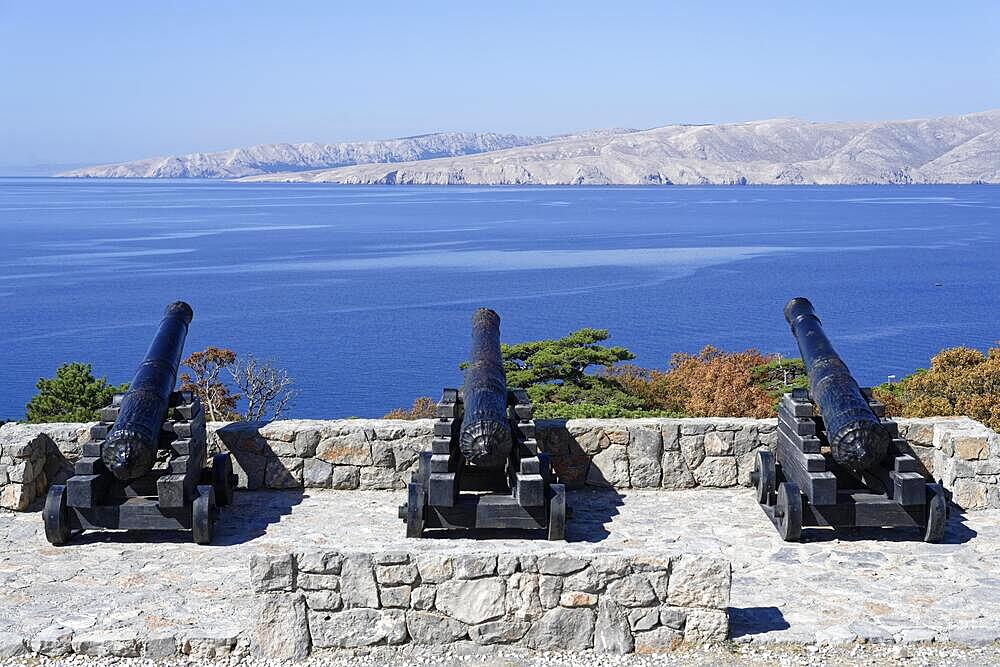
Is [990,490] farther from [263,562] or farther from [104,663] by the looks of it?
[104,663]

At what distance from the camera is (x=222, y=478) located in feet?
24.4

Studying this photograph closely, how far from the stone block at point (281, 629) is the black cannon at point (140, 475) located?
1.94 metres

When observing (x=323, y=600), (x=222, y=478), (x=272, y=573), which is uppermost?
(x=222, y=478)

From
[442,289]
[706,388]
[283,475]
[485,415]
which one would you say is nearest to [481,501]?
[485,415]

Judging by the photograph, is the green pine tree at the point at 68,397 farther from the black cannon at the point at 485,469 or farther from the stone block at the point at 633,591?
the stone block at the point at 633,591

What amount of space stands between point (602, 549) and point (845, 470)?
8.90ft

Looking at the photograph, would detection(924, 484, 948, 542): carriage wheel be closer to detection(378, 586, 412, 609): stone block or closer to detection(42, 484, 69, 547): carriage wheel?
detection(378, 586, 412, 609): stone block

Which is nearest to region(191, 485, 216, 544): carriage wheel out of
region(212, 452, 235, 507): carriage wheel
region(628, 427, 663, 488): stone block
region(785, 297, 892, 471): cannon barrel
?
region(212, 452, 235, 507): carriage wheel

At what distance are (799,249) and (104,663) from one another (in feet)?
249

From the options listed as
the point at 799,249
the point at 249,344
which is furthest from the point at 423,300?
the point at 799,249

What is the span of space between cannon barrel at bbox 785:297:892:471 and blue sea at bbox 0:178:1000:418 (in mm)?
25626

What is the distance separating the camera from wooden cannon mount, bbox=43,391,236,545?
662cm

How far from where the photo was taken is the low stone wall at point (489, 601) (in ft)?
15.8

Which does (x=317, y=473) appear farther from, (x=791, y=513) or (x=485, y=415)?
(x=791, y=513)
